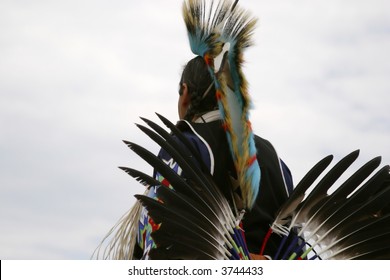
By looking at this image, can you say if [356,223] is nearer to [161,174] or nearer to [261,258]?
[261,258]

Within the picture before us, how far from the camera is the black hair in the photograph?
2.95 meters

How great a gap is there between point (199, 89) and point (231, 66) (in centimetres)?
15

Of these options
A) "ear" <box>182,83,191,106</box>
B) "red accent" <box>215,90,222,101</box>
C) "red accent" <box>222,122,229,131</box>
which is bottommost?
"red accent" <box>222,122,229,131</box>

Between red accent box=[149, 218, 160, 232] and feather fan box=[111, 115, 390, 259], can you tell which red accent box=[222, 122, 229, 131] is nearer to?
feather fan box=[111, 115, 390, 259]

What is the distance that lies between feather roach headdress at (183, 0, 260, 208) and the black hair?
47 millimetres

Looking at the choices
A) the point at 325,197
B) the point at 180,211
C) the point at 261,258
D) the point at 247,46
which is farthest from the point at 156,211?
the point at 247,46

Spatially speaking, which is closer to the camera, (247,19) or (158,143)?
(158,143)

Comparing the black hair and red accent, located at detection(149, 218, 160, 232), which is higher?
the black hair

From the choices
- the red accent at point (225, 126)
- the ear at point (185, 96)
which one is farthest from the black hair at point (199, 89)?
the red accent at point (225, 126)

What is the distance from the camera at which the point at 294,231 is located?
9.04 feet

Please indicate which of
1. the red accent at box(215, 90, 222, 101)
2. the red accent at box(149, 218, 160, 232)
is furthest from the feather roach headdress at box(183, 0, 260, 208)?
the red accent at box(149, 218, 160, 232)

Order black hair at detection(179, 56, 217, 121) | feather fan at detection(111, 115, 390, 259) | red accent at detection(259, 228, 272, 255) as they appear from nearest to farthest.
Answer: feather fan at detection(111, 115, 390, 259)
red accent at detection(259, 228, 272, 255)
black hair at detection(179, 56, 217, 121)

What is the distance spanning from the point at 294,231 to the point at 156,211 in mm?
568

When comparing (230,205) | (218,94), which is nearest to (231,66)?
(218,94)
